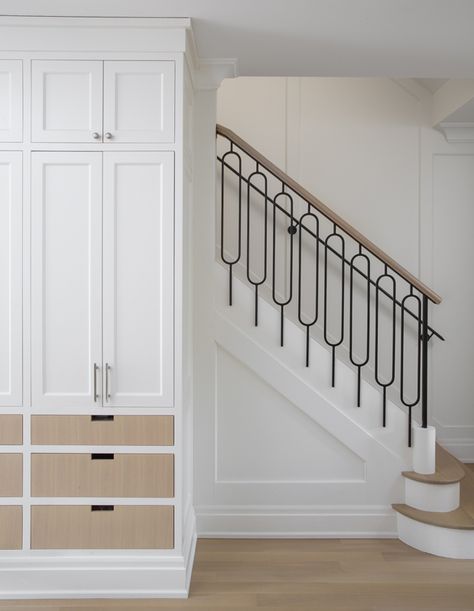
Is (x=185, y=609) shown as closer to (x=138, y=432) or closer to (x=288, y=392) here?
(x=138, y=432)

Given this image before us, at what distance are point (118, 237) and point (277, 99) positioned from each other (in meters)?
2.23

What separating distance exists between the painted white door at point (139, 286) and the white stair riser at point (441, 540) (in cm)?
165

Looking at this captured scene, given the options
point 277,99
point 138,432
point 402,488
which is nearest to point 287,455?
point 402,488

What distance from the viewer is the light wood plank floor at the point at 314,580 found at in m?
2.75

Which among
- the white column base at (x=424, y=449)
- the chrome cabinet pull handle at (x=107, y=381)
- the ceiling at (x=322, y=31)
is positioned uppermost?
the ceiling at (x=322, y=31)

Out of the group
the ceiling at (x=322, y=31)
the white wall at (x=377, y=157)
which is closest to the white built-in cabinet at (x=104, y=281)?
the ceiling at (x=322, y=31)

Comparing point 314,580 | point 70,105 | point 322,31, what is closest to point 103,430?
point 314,580

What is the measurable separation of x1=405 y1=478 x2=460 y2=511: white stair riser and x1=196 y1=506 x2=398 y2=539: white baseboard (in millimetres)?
197

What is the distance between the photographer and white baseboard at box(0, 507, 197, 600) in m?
2.81

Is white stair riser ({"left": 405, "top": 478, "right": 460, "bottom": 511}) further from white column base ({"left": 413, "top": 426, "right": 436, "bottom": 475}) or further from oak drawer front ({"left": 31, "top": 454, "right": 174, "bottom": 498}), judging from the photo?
oak drawer front ({"left": 31, "top": 454, "right": 174, "bottom": 498})

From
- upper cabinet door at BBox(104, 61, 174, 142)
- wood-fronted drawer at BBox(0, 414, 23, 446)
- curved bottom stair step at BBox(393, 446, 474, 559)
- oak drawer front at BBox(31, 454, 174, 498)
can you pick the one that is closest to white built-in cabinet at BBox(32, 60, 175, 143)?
upper cabinet door at BBox(104, 61, 174, 142)

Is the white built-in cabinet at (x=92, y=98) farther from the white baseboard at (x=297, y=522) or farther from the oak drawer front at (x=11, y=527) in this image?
the white baseboard at (x=297, y=522)

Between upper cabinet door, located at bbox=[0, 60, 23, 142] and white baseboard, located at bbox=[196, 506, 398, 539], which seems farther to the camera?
white baseboard, located at bbox=[196, 506, 398, 539]

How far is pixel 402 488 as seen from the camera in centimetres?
356
